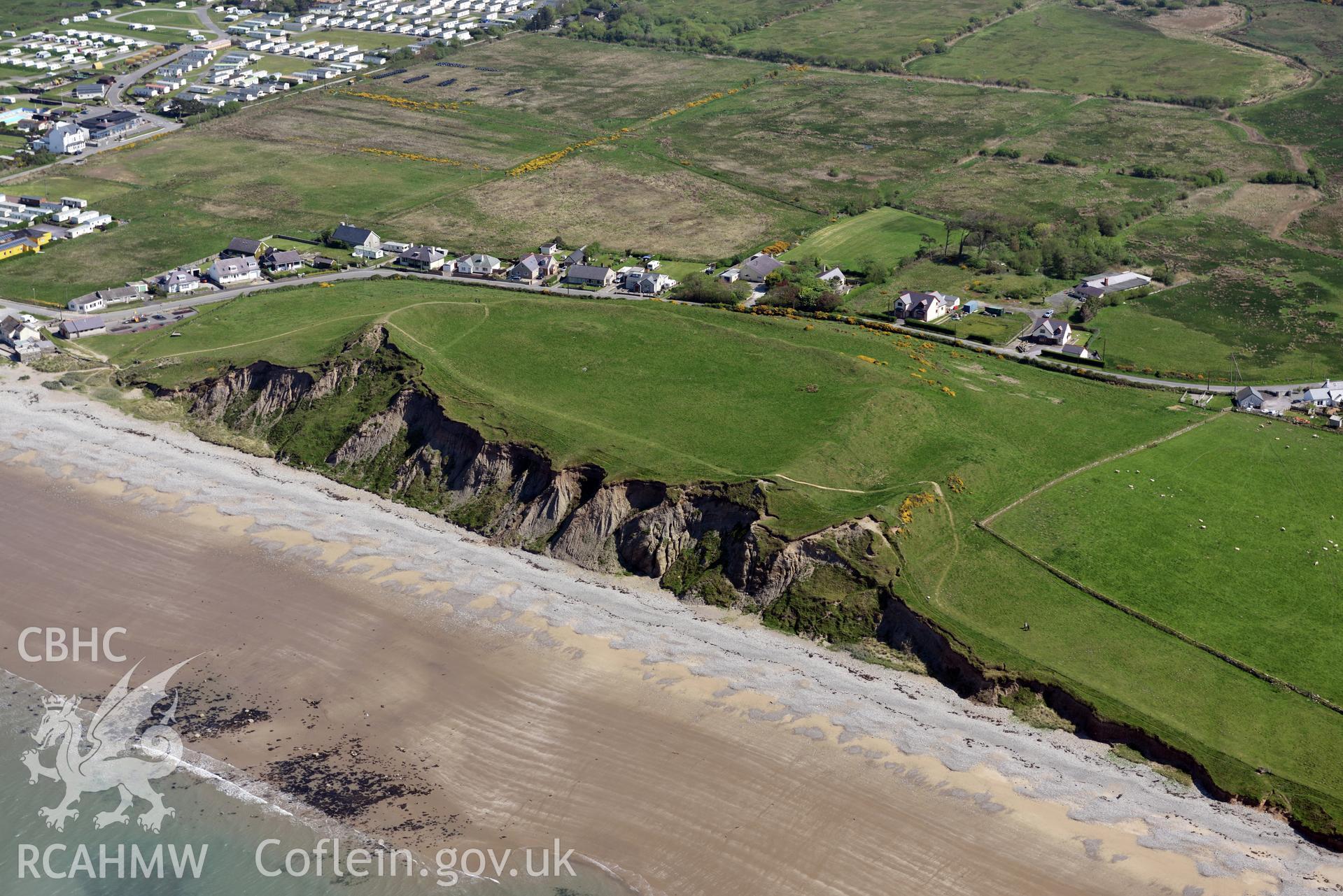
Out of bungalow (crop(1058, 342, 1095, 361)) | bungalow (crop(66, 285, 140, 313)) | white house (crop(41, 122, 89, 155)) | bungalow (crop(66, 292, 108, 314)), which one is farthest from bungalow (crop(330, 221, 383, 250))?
bungalow (crop(1058, 342, 1095, 361))

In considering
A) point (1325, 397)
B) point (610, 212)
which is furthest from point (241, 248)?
point (1325, 397)

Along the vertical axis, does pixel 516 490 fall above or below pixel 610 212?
below

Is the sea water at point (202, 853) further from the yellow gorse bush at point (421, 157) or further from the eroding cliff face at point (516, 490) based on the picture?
the yellow gorse bush at point (421, 157)

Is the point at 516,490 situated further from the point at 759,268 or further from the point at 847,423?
the point at 759,268

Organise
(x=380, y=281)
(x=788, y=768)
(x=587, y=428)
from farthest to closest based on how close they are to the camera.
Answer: (x=380, y=281)
(x=587, y=428)
(x=788, y=768)

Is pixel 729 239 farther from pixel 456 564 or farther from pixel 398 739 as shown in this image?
pixel 398 739

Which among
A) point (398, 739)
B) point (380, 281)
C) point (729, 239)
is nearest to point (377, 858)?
point (398, 739)
